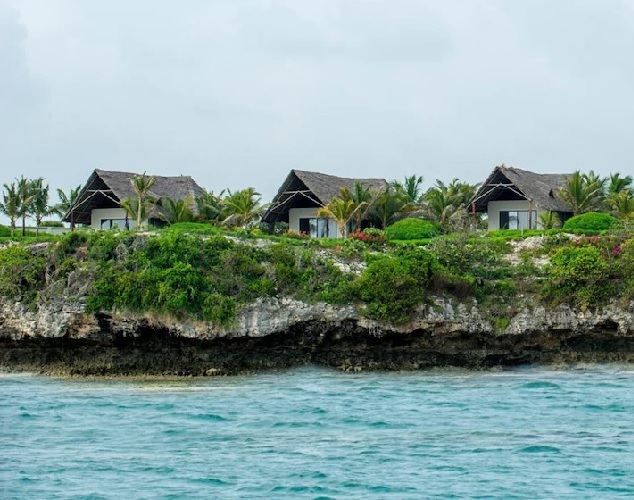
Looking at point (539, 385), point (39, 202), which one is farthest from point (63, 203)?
point (539, 385)

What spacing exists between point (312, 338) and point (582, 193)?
19.3 meters

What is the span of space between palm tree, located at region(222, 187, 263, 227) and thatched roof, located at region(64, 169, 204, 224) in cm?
264

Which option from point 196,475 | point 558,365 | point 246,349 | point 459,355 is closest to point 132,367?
point 246,349

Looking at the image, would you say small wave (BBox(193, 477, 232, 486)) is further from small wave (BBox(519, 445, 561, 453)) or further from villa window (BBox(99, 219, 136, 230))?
villa window (BBox(99, 219, 136, 230))

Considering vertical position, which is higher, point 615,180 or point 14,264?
point 615,180

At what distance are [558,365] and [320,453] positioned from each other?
16.2 meters

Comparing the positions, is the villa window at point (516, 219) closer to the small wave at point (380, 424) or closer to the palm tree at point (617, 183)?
the palm tree at point (617, 183)

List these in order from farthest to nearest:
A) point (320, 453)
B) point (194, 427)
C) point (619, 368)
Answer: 1. point (619, 368)
2. point (194, 427)
3. point (320, 453)

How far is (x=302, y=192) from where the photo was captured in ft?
175

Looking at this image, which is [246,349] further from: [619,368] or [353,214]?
[353,214]

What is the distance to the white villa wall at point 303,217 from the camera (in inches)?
2144

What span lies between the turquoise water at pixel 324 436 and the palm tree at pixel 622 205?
1548 centimetres

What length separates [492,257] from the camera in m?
39.8

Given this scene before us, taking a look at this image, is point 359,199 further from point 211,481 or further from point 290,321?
point 211,481
